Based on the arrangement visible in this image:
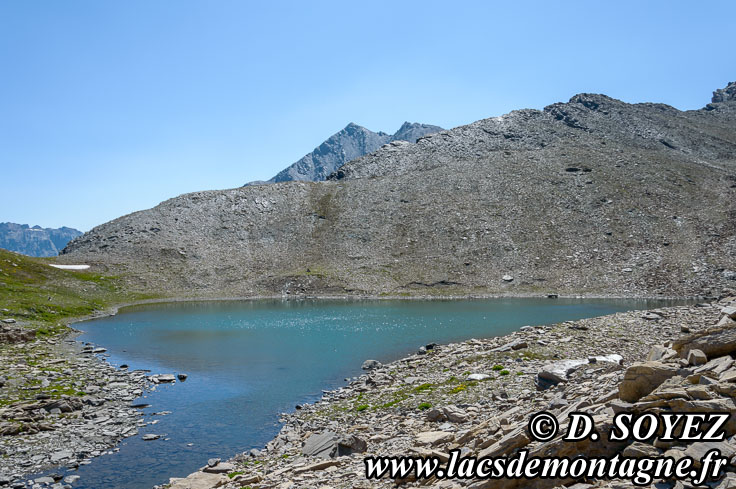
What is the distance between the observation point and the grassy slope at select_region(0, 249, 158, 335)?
5738 cm

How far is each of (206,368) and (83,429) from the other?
50.7 ft

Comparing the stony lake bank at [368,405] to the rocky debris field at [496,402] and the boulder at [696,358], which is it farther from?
the boulder at [696,358]

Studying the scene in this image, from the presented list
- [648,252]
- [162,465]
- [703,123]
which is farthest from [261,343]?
[703,123]

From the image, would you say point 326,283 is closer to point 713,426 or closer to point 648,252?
point 648,252

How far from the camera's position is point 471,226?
116812mm

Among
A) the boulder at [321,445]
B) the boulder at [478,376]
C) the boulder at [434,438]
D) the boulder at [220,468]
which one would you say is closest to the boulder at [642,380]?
the boulder at [434,438]

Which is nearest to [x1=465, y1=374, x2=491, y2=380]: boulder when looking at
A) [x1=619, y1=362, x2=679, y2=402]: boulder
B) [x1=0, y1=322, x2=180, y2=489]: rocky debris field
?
[x1=619, y1=362, x2=679, y2=402]: boulder

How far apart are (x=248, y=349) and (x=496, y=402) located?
31752 mm

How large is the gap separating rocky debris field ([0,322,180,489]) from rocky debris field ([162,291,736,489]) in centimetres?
647

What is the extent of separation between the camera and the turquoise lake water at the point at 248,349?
21.9 m

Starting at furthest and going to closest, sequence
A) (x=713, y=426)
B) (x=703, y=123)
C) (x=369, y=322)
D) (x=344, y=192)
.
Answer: (x=703, y=123)
(x=344, y=192)
(x=369, y=322)
(x=713, y=426)

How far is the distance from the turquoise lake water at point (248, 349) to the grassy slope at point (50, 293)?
4.86 metres

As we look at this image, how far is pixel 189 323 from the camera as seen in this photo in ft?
220

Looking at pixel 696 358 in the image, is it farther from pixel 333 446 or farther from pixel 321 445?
pixel 321 445
